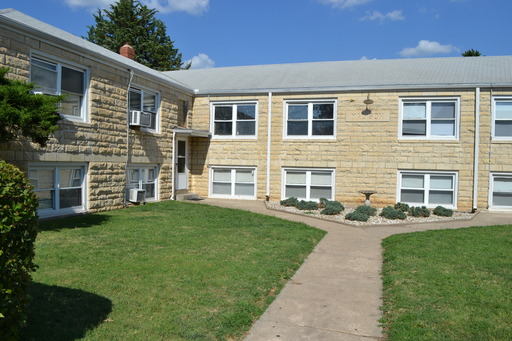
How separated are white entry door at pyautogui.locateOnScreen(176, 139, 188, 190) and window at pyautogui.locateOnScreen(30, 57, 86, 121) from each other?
580cm

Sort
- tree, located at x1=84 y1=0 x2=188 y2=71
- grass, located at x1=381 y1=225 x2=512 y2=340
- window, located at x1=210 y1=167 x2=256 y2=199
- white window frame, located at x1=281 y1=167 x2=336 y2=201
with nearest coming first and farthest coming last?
grass, located at x1=381 y1=225 x2=512 y2=340 → white window frame, located at x1=281 y1=167 x2=336 y2=201 → window, located at x1=210 y1=167 x2=256 y2=199 → tree, located at x1=84 y1=0 x2=188 y2=71

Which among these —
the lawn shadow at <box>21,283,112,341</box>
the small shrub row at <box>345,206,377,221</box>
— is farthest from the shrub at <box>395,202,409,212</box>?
the lawn shadow at <box>21,283,112,341</box>

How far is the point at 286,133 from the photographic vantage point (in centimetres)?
1719

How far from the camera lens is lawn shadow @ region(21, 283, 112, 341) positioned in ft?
12.7

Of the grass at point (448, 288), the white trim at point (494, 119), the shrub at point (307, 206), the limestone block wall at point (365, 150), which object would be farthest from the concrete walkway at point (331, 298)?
the white trim at point (494, 119)

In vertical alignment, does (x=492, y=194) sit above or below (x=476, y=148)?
below

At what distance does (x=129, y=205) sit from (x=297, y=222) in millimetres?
5910

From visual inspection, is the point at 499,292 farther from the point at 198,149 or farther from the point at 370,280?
the point at 198,149

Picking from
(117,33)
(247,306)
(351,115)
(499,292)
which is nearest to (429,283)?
(499,292)

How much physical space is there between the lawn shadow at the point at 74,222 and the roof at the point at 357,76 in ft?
28.1

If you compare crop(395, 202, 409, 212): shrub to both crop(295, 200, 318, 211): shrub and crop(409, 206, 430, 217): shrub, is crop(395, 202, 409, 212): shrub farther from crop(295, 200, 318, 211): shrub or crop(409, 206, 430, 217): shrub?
crop(295, 200, 318, 211): shrub

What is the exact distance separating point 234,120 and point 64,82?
789 centimetres

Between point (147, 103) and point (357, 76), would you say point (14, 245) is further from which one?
point (357, 76)

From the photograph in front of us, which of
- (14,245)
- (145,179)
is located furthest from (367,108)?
(14,245)
